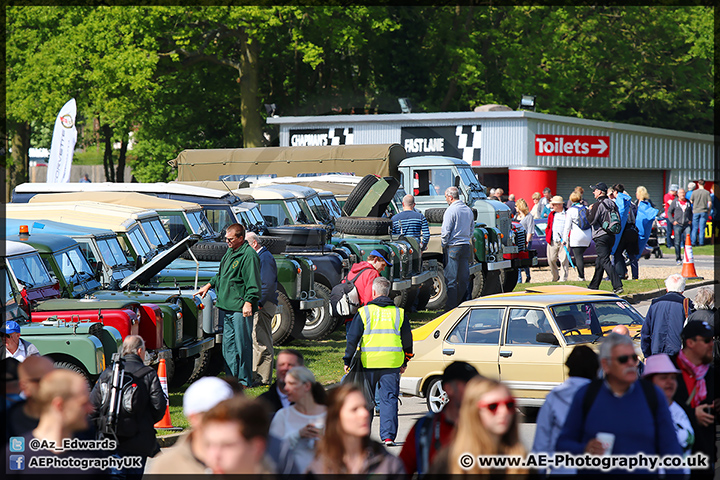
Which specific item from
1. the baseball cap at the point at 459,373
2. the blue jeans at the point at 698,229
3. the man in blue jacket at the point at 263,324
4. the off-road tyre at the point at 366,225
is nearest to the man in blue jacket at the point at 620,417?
the baseball cap at the point at 459,373

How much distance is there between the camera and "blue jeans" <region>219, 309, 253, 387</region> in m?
10.7

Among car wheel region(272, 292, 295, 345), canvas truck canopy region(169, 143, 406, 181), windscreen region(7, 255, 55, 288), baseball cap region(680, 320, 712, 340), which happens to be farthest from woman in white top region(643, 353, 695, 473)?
canvas truck canopy region(169, 143, 406, 181)

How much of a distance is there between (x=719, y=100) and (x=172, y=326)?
47562mm

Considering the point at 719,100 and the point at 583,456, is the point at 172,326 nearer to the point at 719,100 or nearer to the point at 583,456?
the point at 583,456

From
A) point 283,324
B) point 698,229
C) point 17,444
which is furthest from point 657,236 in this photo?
point 17,444

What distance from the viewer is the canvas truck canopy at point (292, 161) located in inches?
938

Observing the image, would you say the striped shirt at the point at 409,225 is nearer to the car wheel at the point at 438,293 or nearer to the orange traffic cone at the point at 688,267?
the car wheel at the point at 438,293

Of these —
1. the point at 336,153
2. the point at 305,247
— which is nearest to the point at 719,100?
the point at 336,153

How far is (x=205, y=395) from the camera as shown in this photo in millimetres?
4762

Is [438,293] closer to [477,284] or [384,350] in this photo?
[477,284]

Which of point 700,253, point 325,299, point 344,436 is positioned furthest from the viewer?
point 700,253

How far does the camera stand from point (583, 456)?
14.9 feet

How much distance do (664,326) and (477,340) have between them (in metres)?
2.02

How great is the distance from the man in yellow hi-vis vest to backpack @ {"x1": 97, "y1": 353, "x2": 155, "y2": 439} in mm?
2608
